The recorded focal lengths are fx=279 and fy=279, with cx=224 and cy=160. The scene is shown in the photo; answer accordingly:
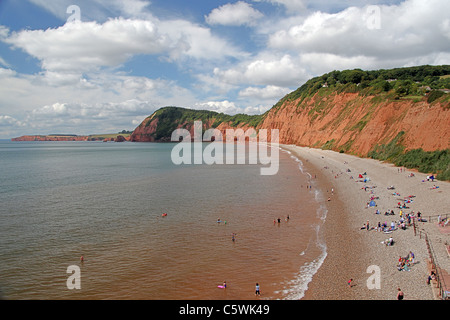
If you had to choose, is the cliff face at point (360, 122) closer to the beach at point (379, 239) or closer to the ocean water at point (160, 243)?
the beach at point (379, 239)

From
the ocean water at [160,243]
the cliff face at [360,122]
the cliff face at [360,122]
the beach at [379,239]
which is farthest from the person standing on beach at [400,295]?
the cliff face at [360,122]

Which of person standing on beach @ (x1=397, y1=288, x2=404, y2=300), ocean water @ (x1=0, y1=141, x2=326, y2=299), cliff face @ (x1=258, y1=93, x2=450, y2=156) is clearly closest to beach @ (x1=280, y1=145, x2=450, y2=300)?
person standing on beach @ (x1=397, y1=288, x2=404, y2=300)

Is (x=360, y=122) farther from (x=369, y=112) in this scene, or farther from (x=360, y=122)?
(x=369, y=112)

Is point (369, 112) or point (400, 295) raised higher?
point (369, 112)

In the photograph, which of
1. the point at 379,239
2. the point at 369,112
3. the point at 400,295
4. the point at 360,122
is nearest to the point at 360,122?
the point at 360,122

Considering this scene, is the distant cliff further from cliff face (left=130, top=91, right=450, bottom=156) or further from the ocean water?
the ocean water

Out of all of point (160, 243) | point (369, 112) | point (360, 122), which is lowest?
point (160, 243)
